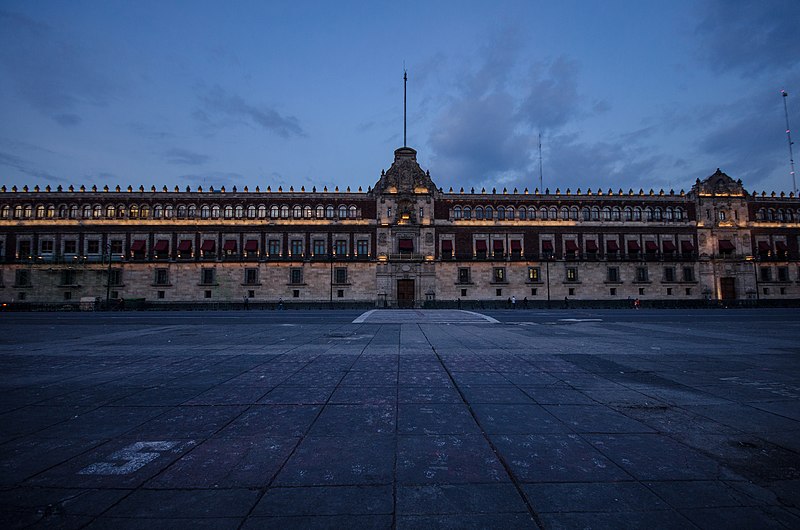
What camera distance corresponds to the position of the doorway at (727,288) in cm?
4884

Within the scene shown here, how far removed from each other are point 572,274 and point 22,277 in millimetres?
66085

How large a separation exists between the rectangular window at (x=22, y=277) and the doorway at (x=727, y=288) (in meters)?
84.8

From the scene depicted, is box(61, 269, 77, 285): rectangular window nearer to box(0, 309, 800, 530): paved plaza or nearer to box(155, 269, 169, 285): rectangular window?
box(155, 269, 169, 285): rectangular window

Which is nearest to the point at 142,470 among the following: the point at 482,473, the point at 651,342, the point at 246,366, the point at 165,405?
the point at 165,405

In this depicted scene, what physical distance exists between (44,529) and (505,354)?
28.3ft

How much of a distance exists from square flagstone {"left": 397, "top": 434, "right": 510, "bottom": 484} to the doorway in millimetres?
60234

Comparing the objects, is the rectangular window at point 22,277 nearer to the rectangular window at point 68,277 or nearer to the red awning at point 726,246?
the rectangular window at point 68,277

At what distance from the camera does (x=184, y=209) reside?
46.8 metres

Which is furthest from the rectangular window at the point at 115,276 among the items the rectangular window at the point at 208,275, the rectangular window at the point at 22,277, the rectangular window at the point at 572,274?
the rectangular window at the point at 572,274

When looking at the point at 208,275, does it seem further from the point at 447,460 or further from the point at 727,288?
the point at 727,288

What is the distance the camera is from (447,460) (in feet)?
11.5

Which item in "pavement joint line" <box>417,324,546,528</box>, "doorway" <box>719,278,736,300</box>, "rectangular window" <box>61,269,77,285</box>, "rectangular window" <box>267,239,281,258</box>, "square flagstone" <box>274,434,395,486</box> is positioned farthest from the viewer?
"doorway" <box>719,278,736,300</box>

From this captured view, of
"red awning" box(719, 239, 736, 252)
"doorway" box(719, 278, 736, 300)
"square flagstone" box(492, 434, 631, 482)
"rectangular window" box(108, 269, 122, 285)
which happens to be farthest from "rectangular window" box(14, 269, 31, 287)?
"red awning" box(719, 239, 736, 252)

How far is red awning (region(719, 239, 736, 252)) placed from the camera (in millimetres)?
48881
